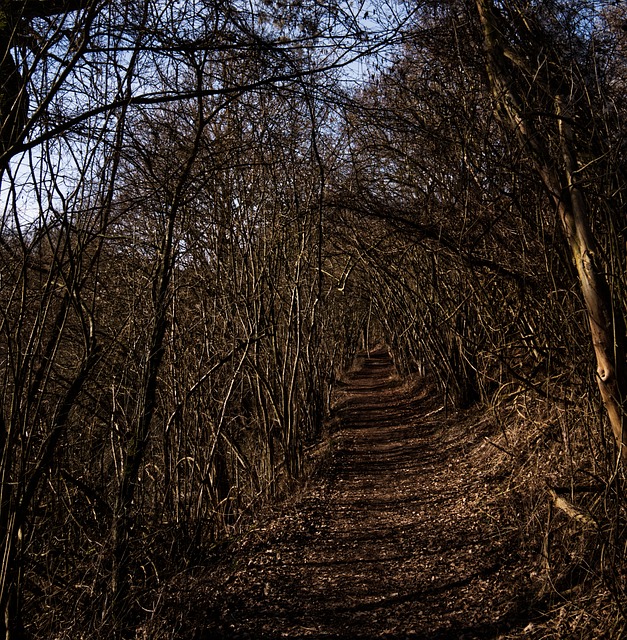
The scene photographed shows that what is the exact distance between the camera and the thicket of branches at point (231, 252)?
10.9 ft

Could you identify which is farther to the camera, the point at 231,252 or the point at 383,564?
the point at 231,252

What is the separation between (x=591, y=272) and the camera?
344 centimetres

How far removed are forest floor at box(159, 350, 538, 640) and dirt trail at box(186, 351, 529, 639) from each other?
11mm

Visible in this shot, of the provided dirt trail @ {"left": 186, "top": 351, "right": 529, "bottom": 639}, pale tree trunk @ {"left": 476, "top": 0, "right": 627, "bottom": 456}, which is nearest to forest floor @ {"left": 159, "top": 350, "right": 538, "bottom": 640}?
dirt trail @ {"left": 186, "top": 351, "right": 529, "bottom": 639}

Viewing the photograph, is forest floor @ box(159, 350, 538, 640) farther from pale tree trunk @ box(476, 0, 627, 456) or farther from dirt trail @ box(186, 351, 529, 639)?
pale tree trunk @ box(476, 0, 627, 456)

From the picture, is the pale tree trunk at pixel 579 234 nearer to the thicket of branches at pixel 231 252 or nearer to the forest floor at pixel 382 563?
the thicket of branches at pixel 231 252

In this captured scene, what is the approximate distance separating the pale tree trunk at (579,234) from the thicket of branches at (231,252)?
0.05ft

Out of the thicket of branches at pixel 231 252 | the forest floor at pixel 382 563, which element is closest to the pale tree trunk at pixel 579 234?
the thicket of branches at pixel 231 252

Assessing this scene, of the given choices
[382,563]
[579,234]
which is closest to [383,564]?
[382,563]

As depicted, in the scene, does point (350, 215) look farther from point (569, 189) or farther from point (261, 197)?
point (569, 189)

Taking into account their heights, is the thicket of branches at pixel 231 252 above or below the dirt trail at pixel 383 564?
above

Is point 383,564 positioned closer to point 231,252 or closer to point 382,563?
→ point 382,563

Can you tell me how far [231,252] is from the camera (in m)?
7.35

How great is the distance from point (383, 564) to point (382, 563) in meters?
0.02
